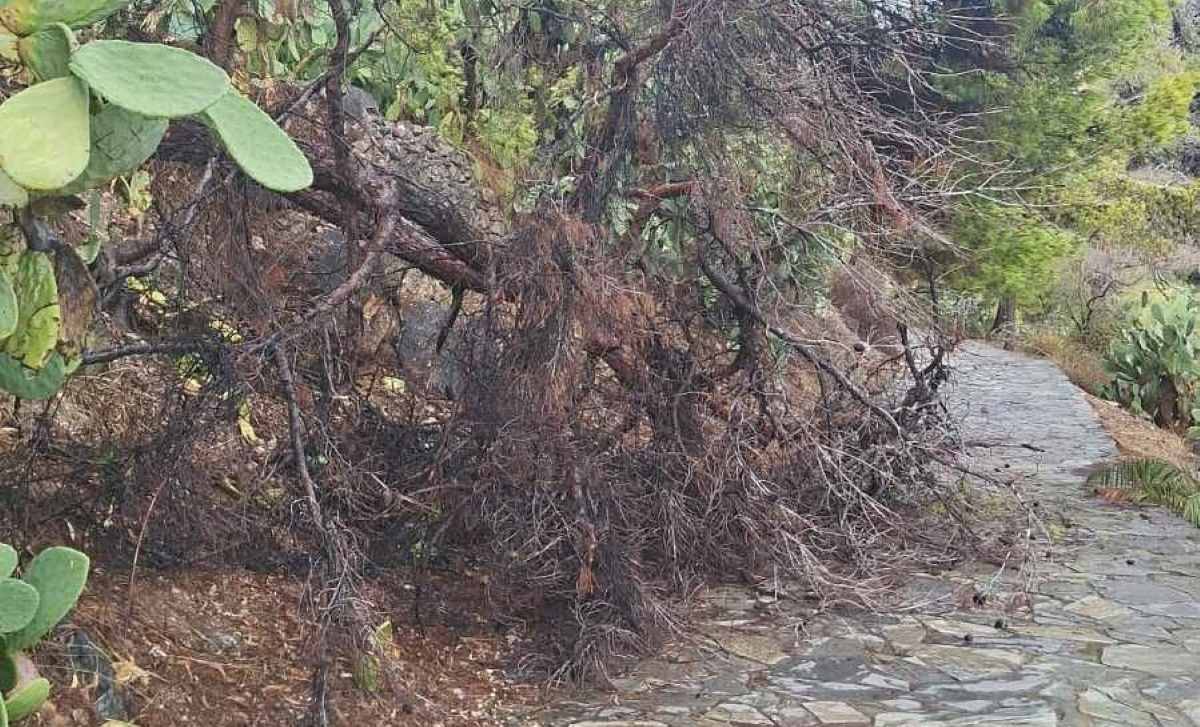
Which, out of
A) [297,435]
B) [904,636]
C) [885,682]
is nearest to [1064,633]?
[904,636]

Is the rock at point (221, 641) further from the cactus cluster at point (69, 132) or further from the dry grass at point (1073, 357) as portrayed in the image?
the dry grass at point (1073, 357)

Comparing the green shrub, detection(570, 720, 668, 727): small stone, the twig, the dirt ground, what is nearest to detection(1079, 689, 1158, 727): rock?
detection(570, 720, 668, 727): small stone

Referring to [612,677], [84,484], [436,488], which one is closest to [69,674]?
[84,484]

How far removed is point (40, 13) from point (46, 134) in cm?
47

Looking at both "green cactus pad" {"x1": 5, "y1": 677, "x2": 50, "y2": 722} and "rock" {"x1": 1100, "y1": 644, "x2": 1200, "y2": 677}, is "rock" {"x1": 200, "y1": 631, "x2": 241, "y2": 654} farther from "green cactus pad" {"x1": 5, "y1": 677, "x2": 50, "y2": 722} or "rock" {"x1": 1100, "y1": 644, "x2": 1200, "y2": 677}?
"rock" {"x1": 1100, "y1": 644, "x2": 1200, "y2": 677}

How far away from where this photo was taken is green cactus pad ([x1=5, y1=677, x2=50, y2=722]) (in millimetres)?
2842

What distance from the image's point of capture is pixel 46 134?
7.73 ft

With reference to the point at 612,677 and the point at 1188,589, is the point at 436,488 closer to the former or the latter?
the point at 612,677

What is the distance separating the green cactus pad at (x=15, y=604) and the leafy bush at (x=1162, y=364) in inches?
435

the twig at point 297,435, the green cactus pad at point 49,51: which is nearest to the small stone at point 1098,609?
the twig at point 297,435

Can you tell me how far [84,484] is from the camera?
4617mm

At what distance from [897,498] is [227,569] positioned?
11.4ft

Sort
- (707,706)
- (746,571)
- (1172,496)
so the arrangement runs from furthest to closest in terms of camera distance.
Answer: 1. (1172,496)
2. (746,571)
3. (707,706)

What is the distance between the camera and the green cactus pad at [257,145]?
2.67 m
